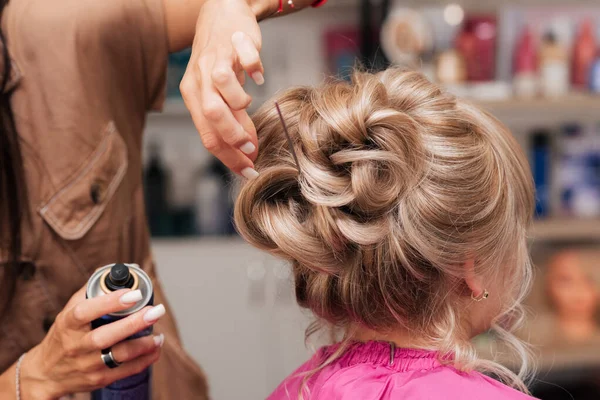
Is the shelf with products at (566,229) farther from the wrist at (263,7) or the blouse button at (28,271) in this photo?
the blouse button at (28,271)

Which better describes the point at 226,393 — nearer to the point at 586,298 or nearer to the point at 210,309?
the point at 210,309

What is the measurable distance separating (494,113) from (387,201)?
1.72 metres

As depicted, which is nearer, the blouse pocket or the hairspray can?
the hairspray can

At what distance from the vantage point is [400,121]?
2.75 ft

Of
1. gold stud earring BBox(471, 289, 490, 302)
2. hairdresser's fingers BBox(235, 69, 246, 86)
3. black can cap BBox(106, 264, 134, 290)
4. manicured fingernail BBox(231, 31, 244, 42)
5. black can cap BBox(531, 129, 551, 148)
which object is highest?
→ manicured fingernail BBox(231, 31, 244, 42)

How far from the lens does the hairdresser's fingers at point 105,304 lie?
2.46 feet

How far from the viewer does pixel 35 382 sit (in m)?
0.88

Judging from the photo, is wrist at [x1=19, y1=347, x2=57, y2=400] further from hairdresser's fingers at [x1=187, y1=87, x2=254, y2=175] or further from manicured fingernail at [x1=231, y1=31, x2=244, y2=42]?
manicured fingernail at [x1=231, y1=31, x2=244, y2=42]

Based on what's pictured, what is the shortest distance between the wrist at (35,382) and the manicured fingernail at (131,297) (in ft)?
0.71

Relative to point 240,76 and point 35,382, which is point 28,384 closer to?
point 35,382

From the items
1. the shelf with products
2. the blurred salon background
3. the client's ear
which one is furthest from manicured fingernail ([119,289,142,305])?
the shelf with products

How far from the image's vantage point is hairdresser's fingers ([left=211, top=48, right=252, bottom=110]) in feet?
2.32

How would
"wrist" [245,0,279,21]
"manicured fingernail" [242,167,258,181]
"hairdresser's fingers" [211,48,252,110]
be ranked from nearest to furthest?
1. "hairdresser's fingers" [211,48,252,110]
2. "manicured fingernail" [242,167,258,181]
3. "wrist" [245,0,279,21]

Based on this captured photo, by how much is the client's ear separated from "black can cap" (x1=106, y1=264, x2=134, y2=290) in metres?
0.46
